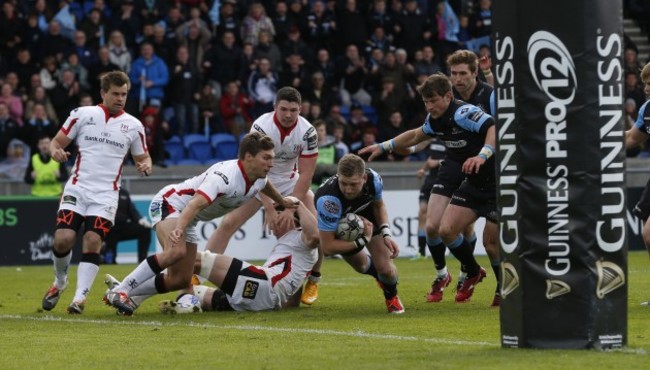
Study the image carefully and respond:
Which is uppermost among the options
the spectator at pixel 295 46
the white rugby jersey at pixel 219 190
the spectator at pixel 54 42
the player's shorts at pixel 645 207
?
the spectator at pixel 54 42

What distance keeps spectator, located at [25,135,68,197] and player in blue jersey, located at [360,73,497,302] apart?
32.9 ft

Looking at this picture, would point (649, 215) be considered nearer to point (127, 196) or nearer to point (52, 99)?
point (127, 196)

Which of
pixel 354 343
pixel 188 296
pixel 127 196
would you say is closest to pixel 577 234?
pixel 354 343

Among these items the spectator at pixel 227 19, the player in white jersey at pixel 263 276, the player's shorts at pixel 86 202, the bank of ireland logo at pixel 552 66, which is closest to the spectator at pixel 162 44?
the spectator at pixel 227 19

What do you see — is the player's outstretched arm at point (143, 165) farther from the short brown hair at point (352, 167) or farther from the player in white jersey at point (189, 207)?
the short brown hair at point (352, 167)

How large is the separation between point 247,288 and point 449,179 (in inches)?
99.8

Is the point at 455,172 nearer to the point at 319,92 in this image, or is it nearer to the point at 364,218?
the point at 364,218

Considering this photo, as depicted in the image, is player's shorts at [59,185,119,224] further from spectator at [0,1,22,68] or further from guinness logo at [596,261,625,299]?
spectator at [0,1,22,68]

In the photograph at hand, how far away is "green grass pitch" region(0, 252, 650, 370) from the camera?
26.7ft

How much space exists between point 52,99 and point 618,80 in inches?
680

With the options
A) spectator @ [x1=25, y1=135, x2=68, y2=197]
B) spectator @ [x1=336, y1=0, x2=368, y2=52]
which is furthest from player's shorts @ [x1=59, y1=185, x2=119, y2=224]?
spectator @ [x1=336, y1=0, x2=368, y2=52]

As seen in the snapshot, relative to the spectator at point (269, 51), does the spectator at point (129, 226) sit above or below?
below

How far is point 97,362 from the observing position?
8.49m

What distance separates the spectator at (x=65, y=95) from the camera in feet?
78.4
